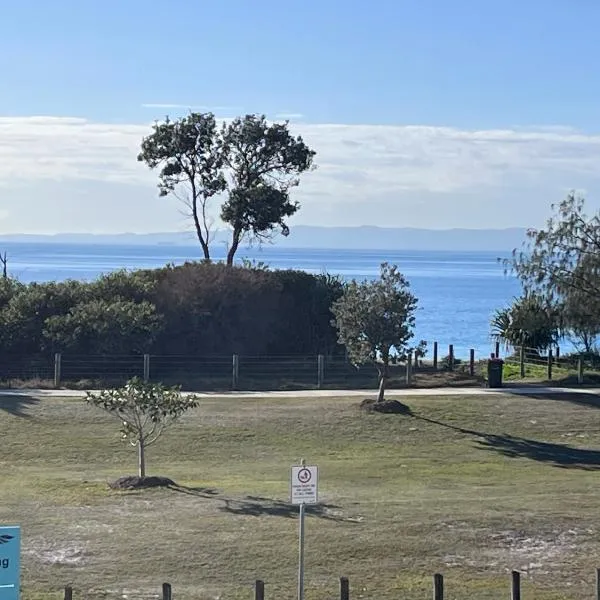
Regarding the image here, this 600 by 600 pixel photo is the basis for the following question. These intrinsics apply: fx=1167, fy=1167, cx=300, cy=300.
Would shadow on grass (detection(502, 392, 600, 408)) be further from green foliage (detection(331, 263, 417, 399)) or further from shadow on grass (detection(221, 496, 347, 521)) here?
shadow on grass (detection(221, 496, 347, 521))

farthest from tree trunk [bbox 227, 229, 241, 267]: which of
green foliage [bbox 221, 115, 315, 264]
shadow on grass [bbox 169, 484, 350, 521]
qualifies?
shadow on grass [bbox 169, 484, 350, 521]

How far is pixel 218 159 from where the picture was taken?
5503 cm

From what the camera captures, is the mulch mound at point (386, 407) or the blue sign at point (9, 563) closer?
the blue sign at point (9, 563)

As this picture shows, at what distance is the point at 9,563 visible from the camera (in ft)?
40.4

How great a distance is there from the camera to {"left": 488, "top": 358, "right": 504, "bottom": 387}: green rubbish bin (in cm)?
3916

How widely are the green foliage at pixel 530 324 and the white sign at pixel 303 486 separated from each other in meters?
32.7

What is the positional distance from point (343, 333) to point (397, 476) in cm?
937

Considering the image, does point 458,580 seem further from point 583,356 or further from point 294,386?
A: point 583,356

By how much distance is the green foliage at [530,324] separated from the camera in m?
46.2

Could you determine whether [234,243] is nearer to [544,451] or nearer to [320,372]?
[320,372]

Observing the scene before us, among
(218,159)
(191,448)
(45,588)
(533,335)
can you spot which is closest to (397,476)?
(191,448)

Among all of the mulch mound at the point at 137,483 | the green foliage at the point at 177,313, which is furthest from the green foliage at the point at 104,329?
the mulch mound at the point at 137,483

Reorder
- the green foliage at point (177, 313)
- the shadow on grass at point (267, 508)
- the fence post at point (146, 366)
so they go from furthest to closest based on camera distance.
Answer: the green foliage at point (177, 313) < the fence post at point (146, 366) < the shadow on grass at point (267, 508)

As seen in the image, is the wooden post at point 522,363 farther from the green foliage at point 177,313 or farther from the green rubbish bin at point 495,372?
the green foliage at point 177,313
